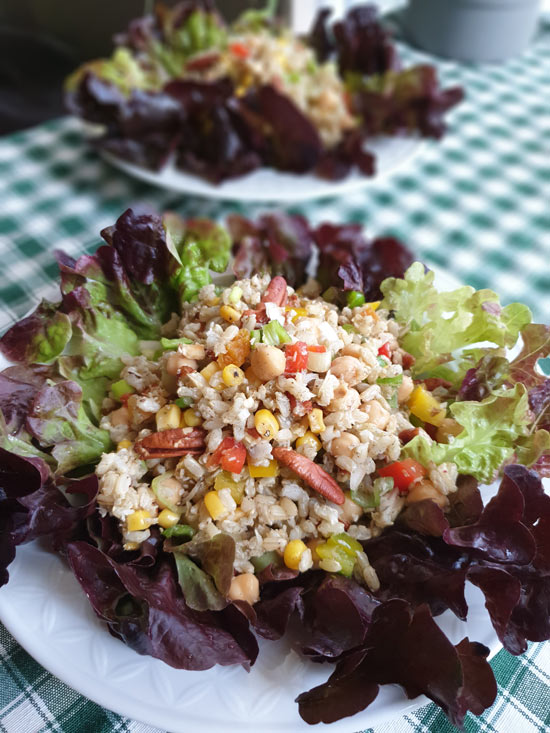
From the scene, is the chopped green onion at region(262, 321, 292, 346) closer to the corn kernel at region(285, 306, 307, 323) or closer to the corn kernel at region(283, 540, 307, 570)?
the corn kernel at region(285, 306, 307, 323)

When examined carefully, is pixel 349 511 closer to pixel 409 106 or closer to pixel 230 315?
pixel 230 315

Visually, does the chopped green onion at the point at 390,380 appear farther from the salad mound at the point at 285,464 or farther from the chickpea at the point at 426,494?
the chickpea at the point at 426,494

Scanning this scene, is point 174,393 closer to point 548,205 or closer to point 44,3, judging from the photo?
point 548,205

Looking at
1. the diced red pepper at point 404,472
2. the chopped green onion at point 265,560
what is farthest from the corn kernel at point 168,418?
the diced red pepper at point 404,472

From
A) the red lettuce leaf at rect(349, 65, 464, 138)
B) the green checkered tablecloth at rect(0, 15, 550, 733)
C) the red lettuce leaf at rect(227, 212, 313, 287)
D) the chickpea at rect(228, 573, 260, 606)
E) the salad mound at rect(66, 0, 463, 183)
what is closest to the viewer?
the chickpea at rect(228, 573, 260, 606)

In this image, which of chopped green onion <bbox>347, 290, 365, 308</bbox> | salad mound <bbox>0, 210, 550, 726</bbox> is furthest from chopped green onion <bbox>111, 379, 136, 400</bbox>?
chopped green onion <bbox>347, 290, 365, 308</bbox>

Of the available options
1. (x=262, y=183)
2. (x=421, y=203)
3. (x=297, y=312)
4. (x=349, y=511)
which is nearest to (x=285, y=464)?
(x=349, y=511)
